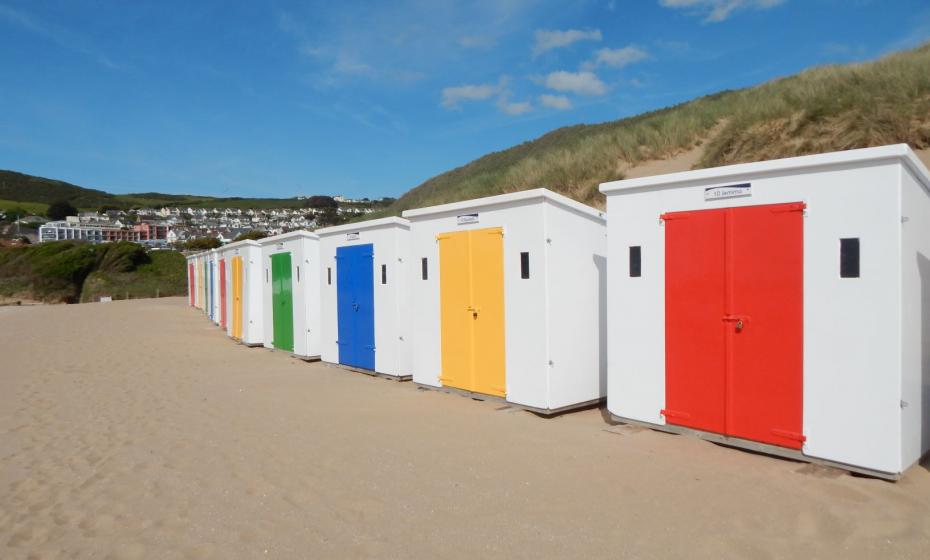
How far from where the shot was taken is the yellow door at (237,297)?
631 inches

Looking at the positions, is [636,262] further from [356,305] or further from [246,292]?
[246,292]

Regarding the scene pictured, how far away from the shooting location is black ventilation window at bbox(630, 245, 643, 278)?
19.3ft

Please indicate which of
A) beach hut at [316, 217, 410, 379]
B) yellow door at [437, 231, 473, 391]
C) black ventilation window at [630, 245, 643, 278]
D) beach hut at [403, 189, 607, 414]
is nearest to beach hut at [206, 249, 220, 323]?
beach hut at [316, 217, 410, 379]

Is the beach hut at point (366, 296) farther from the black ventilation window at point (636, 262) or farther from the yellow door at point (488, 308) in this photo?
the black ventilation window at point (636, 262)

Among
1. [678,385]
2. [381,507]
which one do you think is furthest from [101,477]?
[678,385]

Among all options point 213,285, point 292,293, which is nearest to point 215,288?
point 213,285

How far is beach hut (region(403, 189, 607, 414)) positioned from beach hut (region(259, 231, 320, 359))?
430cm

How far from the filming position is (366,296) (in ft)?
32.6

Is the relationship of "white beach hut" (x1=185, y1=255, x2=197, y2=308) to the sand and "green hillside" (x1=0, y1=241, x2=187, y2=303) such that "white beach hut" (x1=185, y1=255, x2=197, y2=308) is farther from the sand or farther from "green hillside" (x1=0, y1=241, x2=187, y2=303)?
the sand

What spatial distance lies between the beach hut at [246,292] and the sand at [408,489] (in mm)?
6551

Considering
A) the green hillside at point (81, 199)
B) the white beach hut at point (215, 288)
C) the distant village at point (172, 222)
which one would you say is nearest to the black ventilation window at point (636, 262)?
the white beach hut at point (215, 288)

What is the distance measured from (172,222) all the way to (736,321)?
397 ft

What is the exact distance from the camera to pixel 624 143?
18.8 metres

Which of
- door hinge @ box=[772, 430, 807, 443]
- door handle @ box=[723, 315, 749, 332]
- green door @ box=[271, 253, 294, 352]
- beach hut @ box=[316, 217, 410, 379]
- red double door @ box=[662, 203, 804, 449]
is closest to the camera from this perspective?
door hinge @ box=[772, 430, 807, 443]
